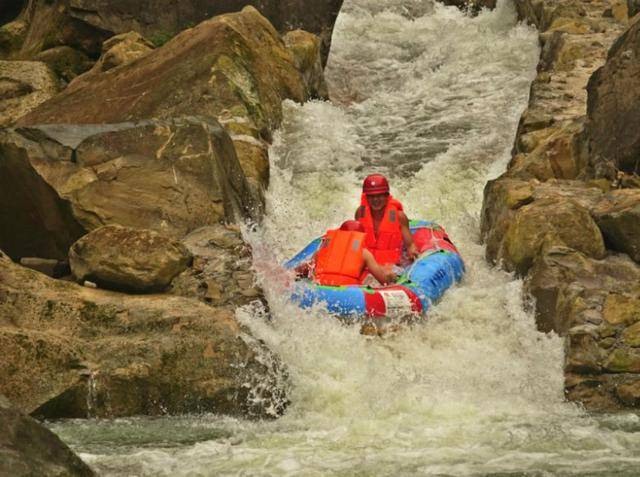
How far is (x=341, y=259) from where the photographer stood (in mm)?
10281

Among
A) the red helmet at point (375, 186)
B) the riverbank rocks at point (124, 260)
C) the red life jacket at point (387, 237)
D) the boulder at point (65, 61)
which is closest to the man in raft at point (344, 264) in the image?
the red life jacket at point (387, 237)

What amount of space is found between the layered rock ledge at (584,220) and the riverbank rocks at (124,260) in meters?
3.00

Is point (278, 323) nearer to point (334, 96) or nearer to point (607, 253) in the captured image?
point (607, 253)

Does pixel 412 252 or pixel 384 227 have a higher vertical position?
pixel 384 227

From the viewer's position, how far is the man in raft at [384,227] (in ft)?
35.9

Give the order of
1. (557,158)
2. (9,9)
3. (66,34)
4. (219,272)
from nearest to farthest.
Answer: (219,272), (557,158), (66,34), (9,9)

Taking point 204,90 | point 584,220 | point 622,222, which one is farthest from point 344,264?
point 204,90

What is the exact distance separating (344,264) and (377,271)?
0.30 m

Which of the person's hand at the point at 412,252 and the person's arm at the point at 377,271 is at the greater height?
the person's hand at the point at 412,252

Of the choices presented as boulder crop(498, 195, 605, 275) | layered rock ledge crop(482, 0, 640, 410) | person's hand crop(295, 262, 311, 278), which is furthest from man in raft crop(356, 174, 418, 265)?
boulder crop(498, 195, 605, 275)

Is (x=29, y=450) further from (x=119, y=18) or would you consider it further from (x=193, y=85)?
(x=119, y=18)

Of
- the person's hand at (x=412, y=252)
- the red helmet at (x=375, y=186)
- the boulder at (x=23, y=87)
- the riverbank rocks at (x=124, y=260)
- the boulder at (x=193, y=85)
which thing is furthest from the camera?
the boulder at (x=23, y=87)

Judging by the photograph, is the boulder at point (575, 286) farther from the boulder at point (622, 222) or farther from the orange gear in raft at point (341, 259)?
the orange gear in raft at point (341, 259)

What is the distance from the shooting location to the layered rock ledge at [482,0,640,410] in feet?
27.1
